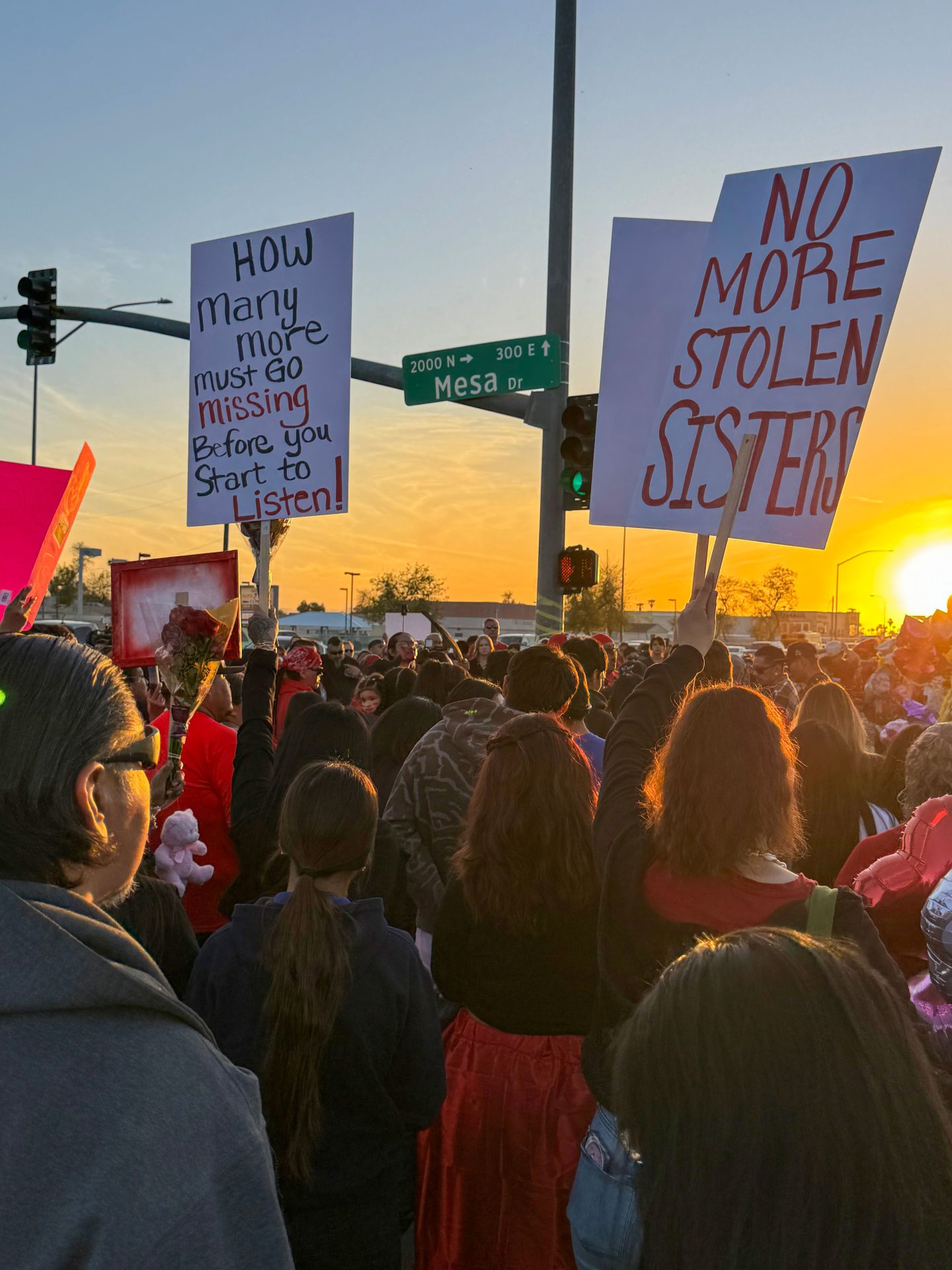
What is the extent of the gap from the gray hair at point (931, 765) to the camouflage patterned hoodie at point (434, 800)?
1.48m

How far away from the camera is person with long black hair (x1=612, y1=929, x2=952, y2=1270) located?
1.17m

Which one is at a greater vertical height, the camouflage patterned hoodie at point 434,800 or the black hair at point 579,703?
the black hair at point 579,703

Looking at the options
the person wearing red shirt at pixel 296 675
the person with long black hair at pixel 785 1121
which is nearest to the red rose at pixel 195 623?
the person with long black hair at pixel 785 1121

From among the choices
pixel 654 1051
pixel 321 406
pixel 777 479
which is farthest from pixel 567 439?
pixel 654 1051

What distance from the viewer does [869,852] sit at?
356 cm

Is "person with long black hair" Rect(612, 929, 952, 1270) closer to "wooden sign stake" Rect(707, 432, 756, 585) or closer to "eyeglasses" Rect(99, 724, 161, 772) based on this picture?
"eyeglasses" Rect(99, 724, 161, 772)

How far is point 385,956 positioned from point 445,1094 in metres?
0.49

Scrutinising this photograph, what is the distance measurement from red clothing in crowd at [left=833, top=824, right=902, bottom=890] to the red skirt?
47.2 inches

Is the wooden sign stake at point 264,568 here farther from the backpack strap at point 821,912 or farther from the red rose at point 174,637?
the backpack strap at point 821,912

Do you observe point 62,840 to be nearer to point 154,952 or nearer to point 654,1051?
point 654,1051

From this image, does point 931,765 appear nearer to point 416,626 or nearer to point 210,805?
point 210,805

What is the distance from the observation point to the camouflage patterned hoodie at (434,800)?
412 cm

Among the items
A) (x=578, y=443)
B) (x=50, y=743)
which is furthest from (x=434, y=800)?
(x=578, y=443)

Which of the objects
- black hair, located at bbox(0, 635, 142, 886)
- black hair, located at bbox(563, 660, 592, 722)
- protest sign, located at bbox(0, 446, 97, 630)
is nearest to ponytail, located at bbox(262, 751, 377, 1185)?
black hair, located at bbox(0, 635, 142, 886)
